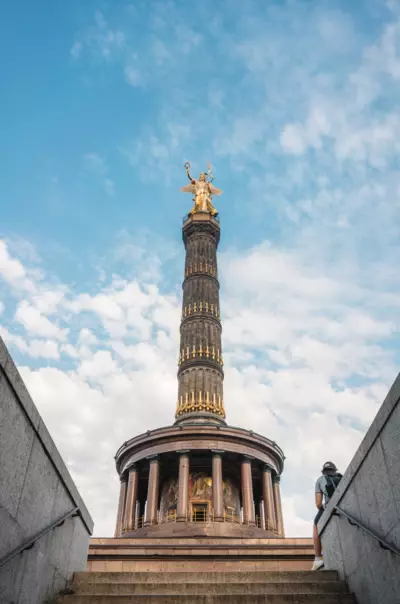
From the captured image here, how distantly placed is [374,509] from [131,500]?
20799 millimetres

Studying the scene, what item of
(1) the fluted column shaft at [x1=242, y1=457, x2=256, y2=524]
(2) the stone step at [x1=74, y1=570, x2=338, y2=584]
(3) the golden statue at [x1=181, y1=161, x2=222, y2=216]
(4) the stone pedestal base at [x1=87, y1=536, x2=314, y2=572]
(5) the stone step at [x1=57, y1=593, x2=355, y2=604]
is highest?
(3) the golden statue at [x1=181, y1=161, x2=222, y2=216]

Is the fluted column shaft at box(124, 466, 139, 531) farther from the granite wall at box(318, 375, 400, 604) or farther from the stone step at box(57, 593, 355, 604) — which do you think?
the granite wall at box(318, 375, 400, 604)

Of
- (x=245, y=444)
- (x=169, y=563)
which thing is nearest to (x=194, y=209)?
(x=245, y=444)

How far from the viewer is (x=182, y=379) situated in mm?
29734

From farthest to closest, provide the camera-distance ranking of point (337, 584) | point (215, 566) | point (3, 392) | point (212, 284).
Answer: point (212, 284) < point (215, 566) < point (337, 584) < point (3, 392)

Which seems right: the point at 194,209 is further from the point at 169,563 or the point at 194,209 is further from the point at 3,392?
the point at 3,392

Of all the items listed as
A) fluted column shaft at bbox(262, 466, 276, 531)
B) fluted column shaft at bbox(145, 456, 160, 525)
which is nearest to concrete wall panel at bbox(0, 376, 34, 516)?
fluted column shaft at bbox(145, 456, 160, 525)

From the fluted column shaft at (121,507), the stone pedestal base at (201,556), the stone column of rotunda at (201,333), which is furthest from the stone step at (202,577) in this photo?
the stone column of rotunda at (201,333)

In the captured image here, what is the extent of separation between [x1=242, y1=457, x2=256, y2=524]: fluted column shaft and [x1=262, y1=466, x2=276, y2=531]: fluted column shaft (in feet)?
4.79

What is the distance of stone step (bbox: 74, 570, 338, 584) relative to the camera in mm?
7348

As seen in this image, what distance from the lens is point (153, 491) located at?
23656 mm

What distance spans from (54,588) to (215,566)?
1028cm

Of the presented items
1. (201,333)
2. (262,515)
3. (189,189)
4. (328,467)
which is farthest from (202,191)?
(328,467)

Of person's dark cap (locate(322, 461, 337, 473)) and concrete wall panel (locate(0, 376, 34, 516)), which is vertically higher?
person's dark cap (locate(322, 461, 337, 473))
